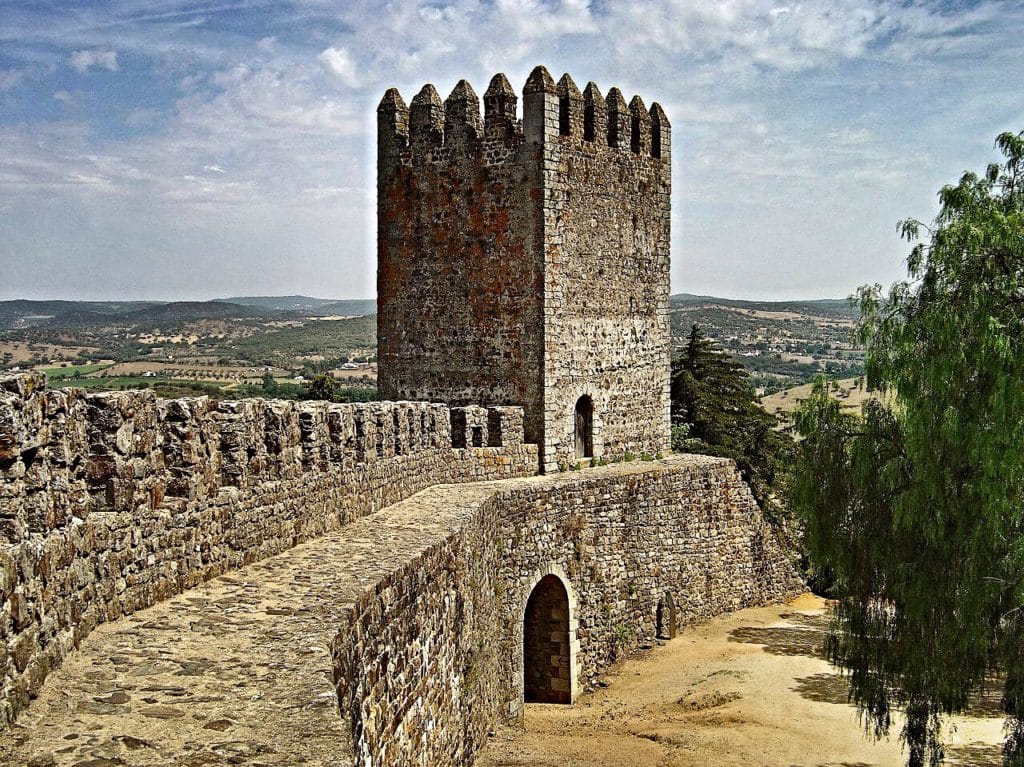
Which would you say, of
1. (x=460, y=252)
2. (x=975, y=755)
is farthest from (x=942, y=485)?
(x=460, y=252)

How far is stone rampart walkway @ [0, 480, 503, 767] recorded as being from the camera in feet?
11.7

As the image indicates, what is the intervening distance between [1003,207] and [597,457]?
298 inches

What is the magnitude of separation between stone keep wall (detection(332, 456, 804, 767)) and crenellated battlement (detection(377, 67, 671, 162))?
195 inches

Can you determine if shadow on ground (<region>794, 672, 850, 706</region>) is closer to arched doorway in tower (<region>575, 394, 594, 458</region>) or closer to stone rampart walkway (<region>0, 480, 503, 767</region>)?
arched doorway in tower (<region>575, 394, 594, 458</region>)

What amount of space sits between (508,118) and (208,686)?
467 inches

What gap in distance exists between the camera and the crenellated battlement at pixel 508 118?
14789mm

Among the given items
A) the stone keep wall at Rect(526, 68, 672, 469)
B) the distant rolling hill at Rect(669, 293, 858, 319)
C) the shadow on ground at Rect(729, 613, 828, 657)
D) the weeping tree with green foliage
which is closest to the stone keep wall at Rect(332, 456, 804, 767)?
the shadow on ground at Rect(729, 613, 828, 657)

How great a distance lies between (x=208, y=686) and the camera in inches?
167

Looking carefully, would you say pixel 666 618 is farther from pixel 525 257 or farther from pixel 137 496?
pixel 137 496

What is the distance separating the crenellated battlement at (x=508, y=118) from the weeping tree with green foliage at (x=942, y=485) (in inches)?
244

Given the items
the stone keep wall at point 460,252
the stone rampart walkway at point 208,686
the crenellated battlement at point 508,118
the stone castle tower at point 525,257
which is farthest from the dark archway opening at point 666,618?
the stone rampart walkway at point 208,686

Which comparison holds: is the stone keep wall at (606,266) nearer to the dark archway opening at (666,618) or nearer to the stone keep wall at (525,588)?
the stone keep wall at (525,588)

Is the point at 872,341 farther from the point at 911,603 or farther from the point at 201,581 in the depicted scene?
the point at 201,581

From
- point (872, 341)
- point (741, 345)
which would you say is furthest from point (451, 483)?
point (741, 345)
